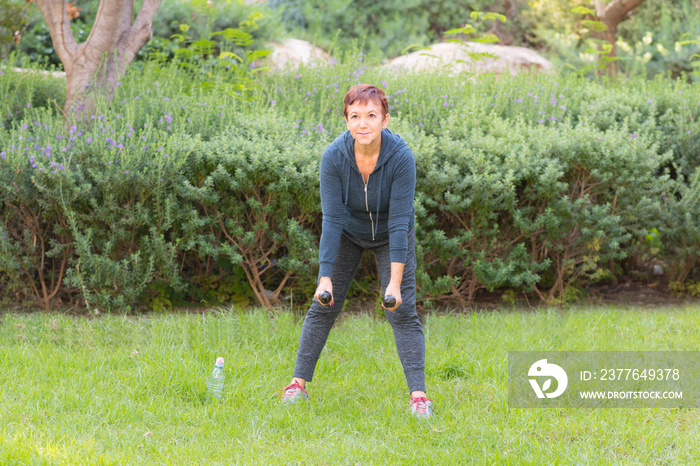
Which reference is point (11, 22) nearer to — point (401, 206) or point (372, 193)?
point (372, 193)

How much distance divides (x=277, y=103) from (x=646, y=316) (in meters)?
3.89

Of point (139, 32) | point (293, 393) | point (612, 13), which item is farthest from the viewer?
point (612, 13)

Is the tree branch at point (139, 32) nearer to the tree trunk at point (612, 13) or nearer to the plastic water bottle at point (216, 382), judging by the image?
the plastic water bottle at point (216, 382)

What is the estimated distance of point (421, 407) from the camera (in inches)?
132

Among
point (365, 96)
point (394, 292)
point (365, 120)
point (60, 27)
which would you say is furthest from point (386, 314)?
A: point (60, 27)

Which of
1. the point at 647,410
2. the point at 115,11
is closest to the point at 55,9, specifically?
the point at 115,11

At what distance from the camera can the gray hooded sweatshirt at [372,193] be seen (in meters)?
3.28

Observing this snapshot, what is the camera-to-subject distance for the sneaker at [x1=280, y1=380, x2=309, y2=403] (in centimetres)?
351

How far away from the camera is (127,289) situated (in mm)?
4902

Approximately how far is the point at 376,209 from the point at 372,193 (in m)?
0.08

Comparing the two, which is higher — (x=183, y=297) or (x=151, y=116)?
(x=151, y=116)

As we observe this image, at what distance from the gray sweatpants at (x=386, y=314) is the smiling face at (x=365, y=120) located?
0.56 m

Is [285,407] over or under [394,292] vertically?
under

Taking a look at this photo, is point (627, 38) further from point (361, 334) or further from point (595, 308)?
point (361, 334)
